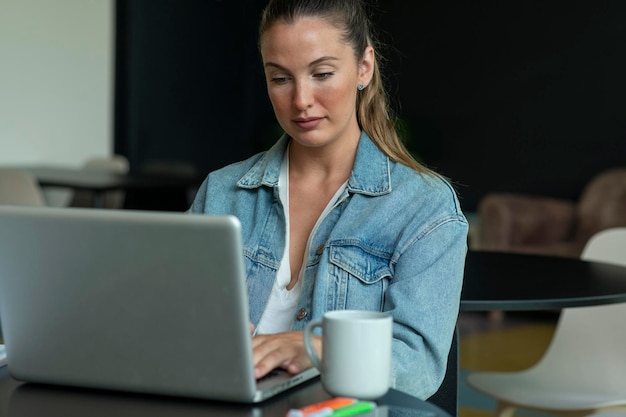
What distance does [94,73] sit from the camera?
7535 millimetres

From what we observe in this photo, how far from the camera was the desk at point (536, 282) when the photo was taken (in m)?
2.08

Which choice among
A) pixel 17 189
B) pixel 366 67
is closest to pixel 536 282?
pixel 366 67

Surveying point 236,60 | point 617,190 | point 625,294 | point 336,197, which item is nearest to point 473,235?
point 617,190

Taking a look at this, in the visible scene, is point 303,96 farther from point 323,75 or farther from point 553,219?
point 553,219

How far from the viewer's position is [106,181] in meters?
5.18

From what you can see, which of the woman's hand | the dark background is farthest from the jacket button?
the dark background

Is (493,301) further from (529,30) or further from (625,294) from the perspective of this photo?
(529,30)

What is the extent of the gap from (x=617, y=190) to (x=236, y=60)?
14.0ft

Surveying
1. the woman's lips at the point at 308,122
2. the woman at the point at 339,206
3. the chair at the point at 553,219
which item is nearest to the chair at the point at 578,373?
the woman at the point at 339,206

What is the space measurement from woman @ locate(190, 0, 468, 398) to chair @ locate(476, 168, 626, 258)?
4719 millimetres

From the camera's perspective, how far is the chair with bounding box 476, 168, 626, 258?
6422 mm

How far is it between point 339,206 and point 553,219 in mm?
5193

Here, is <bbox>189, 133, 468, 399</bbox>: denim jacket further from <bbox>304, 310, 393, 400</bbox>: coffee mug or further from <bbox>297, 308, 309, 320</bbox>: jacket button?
<bbox>304, 310, 393, 400</bbox>: coffee mug

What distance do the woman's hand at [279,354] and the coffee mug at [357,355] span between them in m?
0.09
